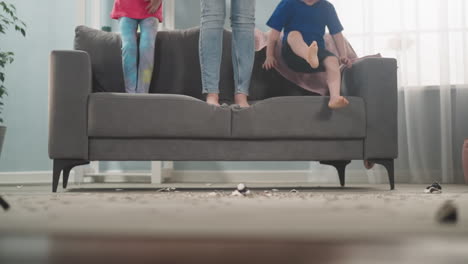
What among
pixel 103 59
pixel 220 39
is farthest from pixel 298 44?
pixel 103 59

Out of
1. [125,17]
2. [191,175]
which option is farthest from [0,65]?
[191,175]

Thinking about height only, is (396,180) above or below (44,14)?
below

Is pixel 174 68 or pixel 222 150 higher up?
pixel 174 68

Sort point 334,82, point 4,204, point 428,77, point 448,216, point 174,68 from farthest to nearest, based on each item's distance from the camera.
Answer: point 428,77 → point 174,68 → point 334,82 → point 4,204 → point 448,216

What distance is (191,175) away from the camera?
3359 mm

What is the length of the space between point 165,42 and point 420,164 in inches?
68.0

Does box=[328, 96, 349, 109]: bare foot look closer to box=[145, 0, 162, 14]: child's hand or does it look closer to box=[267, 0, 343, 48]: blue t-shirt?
box=[267, 0, 343, 48]: blue t-shirt

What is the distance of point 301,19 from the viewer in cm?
237

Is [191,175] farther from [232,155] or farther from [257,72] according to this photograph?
[232,155]

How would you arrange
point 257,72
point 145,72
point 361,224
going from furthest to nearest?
point 257,72 → point 145,72 → point 361,224

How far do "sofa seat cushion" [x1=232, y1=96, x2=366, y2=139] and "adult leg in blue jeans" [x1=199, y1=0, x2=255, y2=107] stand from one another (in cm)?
9

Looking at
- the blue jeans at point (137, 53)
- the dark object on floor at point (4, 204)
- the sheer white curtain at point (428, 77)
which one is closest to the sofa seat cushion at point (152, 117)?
the blue jeans at point (137, 53)

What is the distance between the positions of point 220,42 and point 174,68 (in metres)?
0.56

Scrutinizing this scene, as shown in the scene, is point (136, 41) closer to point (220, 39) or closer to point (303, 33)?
point (220, 39)
